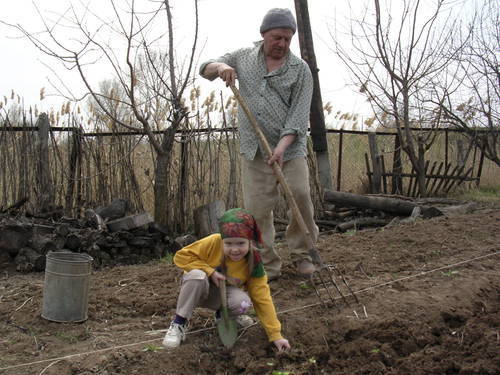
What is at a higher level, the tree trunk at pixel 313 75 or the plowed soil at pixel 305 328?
the tree trunk at pixel 313 75

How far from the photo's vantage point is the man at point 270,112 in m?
3.36

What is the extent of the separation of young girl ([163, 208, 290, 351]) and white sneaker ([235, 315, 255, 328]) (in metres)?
0.23

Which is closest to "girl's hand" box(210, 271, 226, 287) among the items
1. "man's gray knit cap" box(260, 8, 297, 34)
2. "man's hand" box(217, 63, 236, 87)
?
"man's hand" box(217, 63, 236, 87)

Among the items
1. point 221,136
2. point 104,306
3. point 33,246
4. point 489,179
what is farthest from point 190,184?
point 489,179

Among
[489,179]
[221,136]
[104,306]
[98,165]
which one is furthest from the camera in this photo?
[489,179]

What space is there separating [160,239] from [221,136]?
1682 millimetres

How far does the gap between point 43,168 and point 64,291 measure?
311 cm

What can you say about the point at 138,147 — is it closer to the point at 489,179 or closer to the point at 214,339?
the point at 214,339

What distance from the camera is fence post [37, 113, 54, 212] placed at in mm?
5879

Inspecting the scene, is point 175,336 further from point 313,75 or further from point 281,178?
point 313,75

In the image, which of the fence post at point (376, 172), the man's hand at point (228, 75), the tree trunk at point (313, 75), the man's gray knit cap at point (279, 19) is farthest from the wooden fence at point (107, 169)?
A: the fence post at point (376, 172)

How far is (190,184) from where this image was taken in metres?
6.42

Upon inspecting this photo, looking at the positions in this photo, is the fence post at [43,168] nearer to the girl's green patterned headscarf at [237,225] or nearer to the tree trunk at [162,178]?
the tree trunk at [162,178]

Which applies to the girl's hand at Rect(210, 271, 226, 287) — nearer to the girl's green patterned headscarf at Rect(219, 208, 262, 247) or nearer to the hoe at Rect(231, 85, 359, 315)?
the girl's green patterned headscarf at Rect(219, 208, 262, 247)
